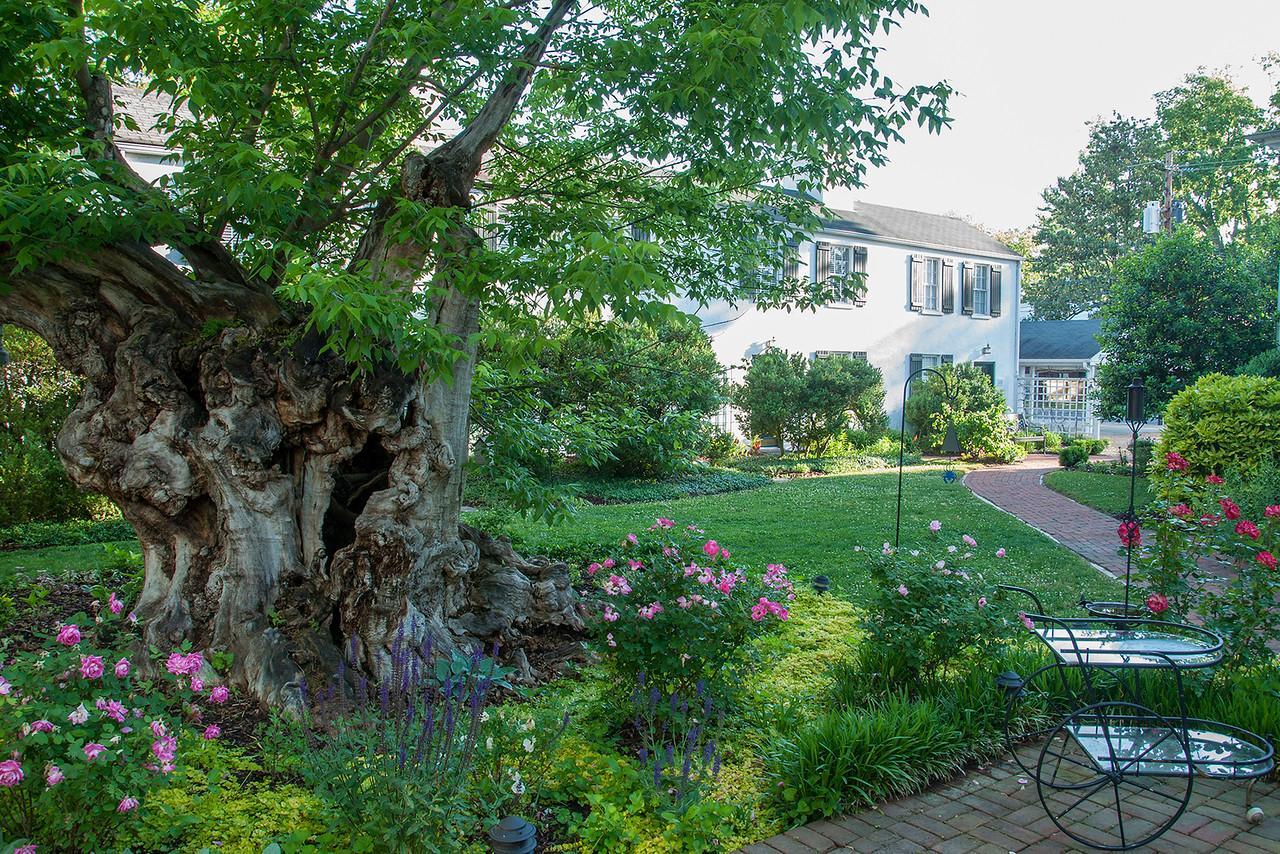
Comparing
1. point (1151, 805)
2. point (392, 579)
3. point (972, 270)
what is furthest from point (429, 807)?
point (972, 270)

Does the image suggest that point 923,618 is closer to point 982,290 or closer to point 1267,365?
point 1267,365

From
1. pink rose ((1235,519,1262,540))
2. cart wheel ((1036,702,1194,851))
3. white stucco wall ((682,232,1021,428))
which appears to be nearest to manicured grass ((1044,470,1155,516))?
white stucco wall ((682,232,1021,428))

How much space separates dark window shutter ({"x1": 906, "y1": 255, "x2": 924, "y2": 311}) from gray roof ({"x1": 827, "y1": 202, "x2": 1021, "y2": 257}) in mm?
543

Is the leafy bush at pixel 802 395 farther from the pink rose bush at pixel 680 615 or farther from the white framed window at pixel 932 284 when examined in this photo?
the pink rose bush at pixel 680 615

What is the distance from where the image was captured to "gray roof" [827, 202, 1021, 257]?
25109 millimetres

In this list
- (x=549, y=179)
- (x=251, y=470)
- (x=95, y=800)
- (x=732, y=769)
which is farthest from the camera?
(x=549, y=179)

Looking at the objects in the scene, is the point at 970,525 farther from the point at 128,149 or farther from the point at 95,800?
the point at 128,149

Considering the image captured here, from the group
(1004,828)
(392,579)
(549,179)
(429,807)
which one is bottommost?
(1004,828)

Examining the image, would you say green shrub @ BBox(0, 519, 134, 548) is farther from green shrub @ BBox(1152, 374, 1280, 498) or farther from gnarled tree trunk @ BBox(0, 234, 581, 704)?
green shrub @ BBox(1152, 374, 1280, 498)

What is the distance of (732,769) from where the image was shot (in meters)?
4.32

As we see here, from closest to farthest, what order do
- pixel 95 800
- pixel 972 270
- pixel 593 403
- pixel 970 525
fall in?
pixel 95 800
pixel 593 403
pixel 970 525
pixel 972 270

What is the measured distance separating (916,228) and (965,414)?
26.3ft

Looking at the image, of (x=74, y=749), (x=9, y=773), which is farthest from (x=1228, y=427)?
(x=9, y=773)

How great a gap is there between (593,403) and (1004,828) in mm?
5175
